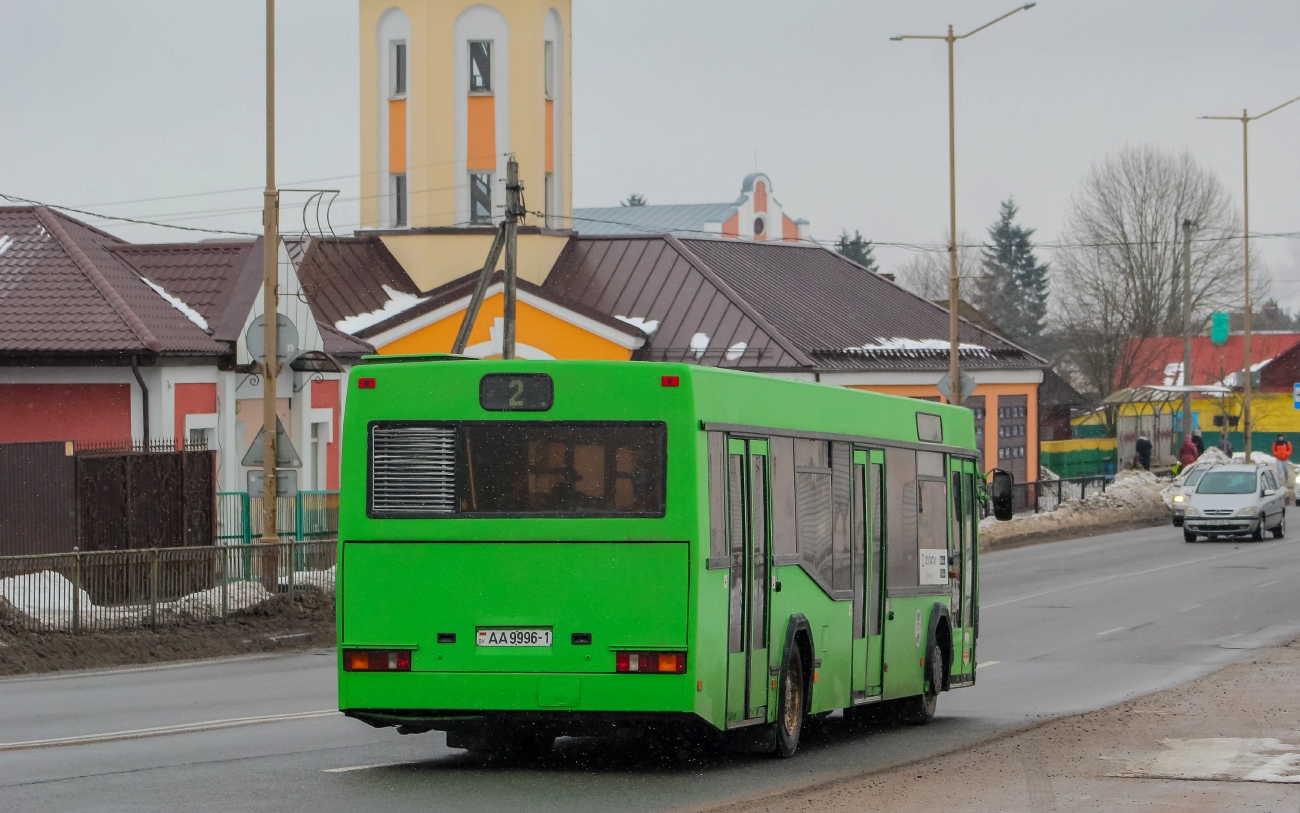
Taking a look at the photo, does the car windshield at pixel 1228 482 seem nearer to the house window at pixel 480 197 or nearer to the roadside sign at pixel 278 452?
the house window at pixel 480 197

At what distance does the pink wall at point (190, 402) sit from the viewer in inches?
1257

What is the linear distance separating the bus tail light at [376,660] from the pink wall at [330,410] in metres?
25.4

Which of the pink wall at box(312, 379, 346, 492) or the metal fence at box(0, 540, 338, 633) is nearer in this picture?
the metal fence at box(0, 540, 338, 633)

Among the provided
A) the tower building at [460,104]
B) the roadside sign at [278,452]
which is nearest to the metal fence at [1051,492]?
the tower building at [460,104]

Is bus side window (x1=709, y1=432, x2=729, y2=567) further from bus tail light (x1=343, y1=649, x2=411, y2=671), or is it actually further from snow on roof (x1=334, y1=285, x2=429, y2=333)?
snow on roof (x1=334, y1=285, x2=429, y2=333)

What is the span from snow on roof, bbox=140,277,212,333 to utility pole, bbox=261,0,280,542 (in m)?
7.97

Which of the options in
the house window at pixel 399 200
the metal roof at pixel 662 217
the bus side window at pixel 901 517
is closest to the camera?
the bus side window at pixel 901 517

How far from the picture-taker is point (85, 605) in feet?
74.2

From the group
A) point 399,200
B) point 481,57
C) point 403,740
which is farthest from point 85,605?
point 399,200

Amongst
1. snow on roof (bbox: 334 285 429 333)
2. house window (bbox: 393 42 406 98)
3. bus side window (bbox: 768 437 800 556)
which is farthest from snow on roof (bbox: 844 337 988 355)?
bus side window (bbox: 768 437 800 556)

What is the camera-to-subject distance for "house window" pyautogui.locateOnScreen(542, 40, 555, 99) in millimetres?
49375

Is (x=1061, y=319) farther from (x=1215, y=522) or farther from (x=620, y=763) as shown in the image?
(x=620, y=763)

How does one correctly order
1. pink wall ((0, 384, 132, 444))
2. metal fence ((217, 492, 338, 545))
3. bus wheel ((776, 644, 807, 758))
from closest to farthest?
bus wheel ((776, 644, 807, 758))
metal fence ((217, 492, 338, 545))
pink wall ((0, 384, 132, 444))

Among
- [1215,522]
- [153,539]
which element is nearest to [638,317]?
[1215,522]
